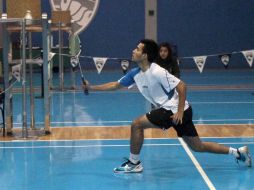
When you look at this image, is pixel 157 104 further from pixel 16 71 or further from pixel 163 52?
pixel 16 71

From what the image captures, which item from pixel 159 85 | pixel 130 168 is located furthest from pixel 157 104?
pixel 130 168

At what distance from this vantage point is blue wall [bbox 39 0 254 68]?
22.6 metres

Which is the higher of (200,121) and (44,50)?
(44,50)

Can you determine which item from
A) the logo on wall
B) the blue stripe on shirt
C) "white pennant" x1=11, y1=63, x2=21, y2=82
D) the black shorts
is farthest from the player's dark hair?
the logo on wall

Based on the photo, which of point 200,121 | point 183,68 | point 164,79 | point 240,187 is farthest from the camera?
point 183,68

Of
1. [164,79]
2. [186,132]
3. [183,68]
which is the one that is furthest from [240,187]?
[183,68]

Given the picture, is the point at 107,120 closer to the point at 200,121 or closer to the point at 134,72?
the point at 200,121

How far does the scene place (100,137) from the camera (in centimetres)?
935

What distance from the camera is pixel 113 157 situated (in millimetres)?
7867

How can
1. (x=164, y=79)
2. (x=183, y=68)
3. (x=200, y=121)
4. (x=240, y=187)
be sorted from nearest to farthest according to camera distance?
(x=240, y=187)
(x=164, y=79)
(x=200, y=121)
(x=183, y=68)

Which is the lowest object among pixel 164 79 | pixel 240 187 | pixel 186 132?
pixel 240 187

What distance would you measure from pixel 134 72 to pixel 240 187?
1.87 meters

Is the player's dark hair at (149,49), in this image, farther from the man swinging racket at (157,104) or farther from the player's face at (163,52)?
the player's face at (163,52)

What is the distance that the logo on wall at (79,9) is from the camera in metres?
21.9
